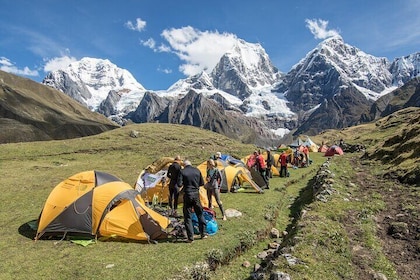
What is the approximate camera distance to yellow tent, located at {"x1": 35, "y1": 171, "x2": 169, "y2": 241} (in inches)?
619

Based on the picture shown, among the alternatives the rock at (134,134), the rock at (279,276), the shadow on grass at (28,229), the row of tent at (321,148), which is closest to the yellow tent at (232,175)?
the shadow on grass at (28,229)

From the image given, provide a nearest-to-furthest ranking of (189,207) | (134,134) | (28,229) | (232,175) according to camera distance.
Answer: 1. (189,207)
2. (28,229)
3. (232,175)
4. (134,134)

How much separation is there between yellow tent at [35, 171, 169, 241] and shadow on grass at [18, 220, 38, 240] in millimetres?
849

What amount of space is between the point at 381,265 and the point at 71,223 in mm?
13236

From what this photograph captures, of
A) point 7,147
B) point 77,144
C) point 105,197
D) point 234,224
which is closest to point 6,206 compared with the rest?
point 105,197

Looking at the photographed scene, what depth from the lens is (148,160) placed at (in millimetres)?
52406

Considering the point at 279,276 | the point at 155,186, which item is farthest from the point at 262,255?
the point at 155,186

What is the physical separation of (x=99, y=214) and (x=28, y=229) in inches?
176

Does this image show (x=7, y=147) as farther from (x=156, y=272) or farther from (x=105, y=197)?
(x=156, y=272)

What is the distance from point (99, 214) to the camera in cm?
1593

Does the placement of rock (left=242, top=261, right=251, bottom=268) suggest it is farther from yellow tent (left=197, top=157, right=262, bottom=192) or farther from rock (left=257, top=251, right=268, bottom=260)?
yellow tent (left=197, top=157, right=262, bottom=192)

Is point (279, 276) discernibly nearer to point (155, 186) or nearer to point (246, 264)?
point (246, 264)

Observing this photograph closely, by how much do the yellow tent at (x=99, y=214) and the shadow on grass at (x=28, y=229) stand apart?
85 cm

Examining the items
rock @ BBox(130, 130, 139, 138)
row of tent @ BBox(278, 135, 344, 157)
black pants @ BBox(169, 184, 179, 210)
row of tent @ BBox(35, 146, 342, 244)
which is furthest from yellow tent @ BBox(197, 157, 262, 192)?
rock @ BBox(130, 130, 139, 138)
